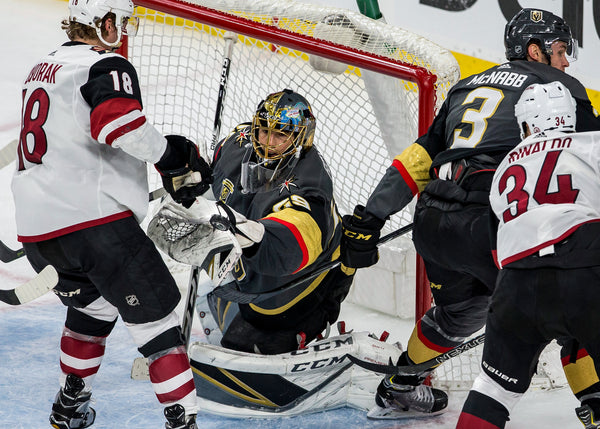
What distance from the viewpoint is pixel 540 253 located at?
2189mm

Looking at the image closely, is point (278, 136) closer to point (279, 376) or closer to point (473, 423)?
point (279, 376)

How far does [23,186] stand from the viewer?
2572 millimetres

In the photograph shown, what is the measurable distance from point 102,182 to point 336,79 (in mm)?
1262

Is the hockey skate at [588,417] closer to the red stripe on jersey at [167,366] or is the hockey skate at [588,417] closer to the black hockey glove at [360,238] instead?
the black hockey glove at [360,238]

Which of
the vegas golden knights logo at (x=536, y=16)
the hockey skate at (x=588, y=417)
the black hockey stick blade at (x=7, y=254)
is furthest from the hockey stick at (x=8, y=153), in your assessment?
the hockey skate at (x=588, y=417)

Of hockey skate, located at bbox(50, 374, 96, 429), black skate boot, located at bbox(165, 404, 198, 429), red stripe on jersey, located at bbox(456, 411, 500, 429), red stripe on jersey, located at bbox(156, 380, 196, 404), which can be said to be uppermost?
red stripe on jersey, located at bbox(456, 411, 500, 429)

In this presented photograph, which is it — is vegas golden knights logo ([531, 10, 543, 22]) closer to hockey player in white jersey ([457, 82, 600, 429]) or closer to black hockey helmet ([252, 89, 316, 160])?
hockey player in white jersey ([457, 82, 600, 429])

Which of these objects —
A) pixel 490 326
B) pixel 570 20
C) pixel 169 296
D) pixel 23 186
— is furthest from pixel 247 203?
pixel 570 20

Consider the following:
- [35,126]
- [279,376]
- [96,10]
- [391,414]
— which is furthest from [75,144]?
[391,414]

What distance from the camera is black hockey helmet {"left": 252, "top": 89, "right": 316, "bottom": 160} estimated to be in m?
2.89

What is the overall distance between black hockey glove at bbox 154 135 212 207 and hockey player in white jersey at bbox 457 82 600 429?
2.64 ft

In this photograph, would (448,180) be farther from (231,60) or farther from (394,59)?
(231,60)

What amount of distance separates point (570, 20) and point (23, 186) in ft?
9.27

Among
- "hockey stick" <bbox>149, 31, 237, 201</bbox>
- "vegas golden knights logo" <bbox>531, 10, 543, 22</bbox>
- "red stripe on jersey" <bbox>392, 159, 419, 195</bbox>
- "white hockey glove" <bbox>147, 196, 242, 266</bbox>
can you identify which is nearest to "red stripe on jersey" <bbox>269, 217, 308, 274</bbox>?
"white hockey glove" <bbox>147, 196, 242, 266</bbox>
